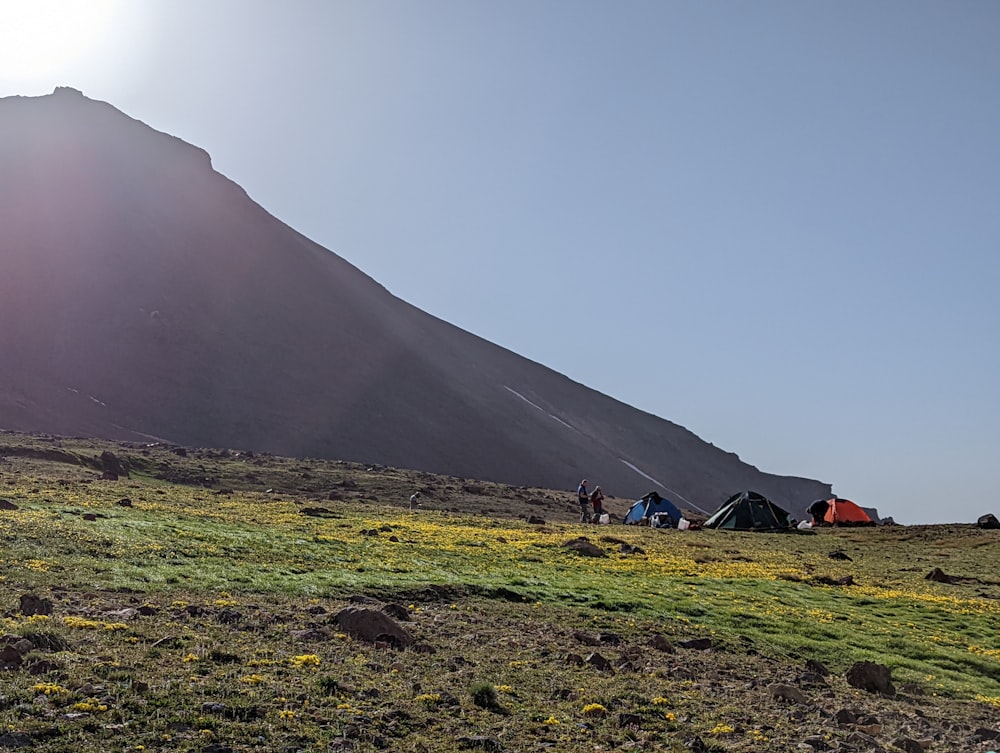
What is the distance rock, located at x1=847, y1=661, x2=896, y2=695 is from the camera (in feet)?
57.5

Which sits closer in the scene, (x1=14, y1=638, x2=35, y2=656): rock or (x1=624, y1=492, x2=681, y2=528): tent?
(x1=14, y1=638, x2=35, y2=656): rock

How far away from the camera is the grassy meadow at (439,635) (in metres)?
11.4

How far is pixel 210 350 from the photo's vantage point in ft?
466

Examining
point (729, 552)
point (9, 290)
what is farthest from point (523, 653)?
point (9, 290)

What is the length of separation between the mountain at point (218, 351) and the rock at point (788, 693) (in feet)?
330

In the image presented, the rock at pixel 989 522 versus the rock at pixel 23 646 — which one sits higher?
the rock at pixel 989 522

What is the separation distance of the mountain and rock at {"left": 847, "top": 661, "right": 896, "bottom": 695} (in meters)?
100

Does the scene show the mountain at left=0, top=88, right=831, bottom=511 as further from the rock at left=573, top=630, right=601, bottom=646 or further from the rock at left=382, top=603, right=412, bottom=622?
the rock at left=573, top=630, right=601, bottom=646

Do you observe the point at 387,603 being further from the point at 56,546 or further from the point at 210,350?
the point at 210,350

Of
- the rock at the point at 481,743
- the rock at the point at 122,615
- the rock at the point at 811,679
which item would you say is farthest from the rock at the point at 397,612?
the rock at the point at 811,679

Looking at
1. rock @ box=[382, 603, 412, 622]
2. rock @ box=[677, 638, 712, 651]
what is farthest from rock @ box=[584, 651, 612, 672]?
rock @ box=[382, 603, 412, 622]

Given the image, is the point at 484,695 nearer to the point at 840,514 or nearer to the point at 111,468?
the point at 111,468

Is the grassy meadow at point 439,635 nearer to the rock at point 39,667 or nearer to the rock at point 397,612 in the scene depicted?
the rock at point 39,667

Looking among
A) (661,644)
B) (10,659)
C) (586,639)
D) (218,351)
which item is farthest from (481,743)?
(218,351)
